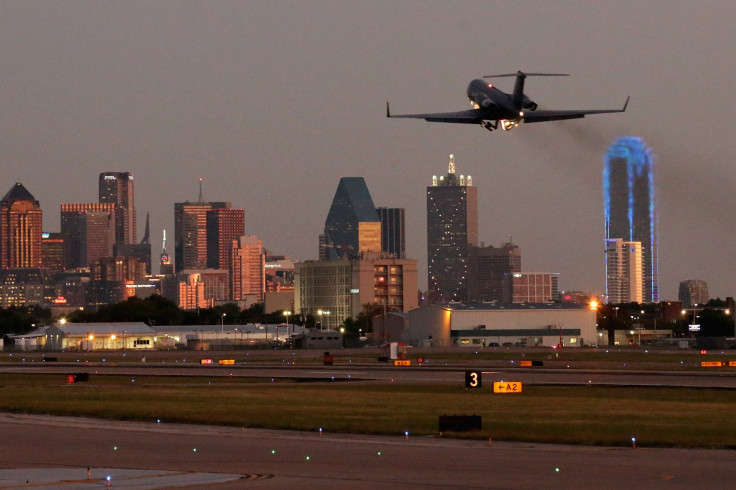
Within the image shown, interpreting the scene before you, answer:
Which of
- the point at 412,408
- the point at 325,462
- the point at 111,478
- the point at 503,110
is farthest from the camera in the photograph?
the point at 503,110

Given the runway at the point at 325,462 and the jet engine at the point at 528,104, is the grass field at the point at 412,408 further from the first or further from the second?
the jet engine at the point at 528,104

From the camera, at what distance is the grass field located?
47.4 m

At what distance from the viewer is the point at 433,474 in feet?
115

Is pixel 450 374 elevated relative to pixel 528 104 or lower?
lower

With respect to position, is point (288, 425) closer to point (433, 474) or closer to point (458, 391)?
point (433, 474)

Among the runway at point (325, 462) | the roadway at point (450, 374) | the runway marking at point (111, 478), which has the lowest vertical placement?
the roadway at point (450, 374)

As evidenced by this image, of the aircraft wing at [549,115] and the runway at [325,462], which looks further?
the aircraft wing at [549,115]

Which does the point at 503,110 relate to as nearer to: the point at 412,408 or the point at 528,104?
the point at 528,104

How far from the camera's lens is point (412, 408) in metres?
59.1

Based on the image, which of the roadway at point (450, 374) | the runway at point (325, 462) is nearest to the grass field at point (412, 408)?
the runway at point (325, 462)

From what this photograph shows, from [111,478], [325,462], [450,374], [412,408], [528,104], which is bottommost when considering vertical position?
[450,374]

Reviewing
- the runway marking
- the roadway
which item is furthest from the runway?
the roadway

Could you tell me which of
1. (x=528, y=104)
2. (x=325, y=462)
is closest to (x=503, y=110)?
(x=528, y=104)

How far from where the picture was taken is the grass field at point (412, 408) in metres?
47.4
